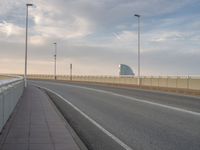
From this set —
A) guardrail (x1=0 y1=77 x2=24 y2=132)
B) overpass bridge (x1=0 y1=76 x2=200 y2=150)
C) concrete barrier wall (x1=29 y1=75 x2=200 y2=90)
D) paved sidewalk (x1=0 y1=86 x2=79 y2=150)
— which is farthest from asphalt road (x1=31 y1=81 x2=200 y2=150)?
concrete barrier wall (x1=29 y1=75 x2=200 y2=90)

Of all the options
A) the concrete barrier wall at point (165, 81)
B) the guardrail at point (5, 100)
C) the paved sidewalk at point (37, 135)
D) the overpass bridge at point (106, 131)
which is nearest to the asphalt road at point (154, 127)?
the overpass bridge at point (106, 131)

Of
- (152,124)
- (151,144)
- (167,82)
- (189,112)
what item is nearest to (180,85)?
(167,82)

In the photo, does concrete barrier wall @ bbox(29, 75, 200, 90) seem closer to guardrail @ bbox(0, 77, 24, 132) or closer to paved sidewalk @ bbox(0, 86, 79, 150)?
guardrail @ bbox(0, 77, 24, 132)

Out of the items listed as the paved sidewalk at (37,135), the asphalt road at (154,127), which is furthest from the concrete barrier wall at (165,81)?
the paved sidewalk at (37,135)

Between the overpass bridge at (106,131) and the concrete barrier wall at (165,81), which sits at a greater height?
the concrete barrier wall at (165,81)

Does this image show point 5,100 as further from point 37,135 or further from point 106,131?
point 106,131

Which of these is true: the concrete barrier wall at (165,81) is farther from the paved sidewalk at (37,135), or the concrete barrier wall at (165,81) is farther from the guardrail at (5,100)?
the paved sidewalk at (37,135)

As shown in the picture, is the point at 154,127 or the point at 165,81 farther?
the point at 165,81

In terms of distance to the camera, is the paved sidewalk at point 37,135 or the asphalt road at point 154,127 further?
the asphalt road at point 154,127

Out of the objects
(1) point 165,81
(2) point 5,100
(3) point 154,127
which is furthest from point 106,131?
(1) point 165,81

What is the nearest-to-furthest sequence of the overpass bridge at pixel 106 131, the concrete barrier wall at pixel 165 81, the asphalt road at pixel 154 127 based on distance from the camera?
the overpass bridge at pixel 106 131 → the asphalt road at pixel 154 127 → the concrete barrier wall at pixel 165 81

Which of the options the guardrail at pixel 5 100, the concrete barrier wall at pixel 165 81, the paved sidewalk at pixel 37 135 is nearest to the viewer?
the paved sidewalk at pixel 37 135

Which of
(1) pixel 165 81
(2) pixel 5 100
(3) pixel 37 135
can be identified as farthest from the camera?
(1) pixel 165 81

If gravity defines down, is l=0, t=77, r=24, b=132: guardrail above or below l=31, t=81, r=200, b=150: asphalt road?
above
